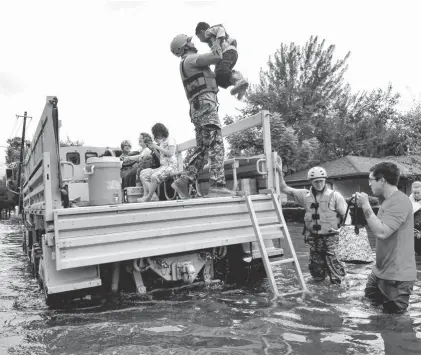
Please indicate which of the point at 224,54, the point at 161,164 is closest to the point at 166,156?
the point at 161,164

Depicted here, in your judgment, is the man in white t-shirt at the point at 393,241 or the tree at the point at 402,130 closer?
the man in white t-shirt at the point at 393,241

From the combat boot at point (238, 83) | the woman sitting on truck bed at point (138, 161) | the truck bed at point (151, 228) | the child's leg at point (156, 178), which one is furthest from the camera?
the woman sitting on truck bed at point (138, 161)

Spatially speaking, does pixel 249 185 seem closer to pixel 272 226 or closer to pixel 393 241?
pixel 272 226

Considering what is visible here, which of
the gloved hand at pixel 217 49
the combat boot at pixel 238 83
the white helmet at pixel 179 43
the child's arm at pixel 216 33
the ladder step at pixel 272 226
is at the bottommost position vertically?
the ladder step at pixel 272 226

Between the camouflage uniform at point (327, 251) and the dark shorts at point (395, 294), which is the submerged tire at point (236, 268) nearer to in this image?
the camouflage uniform at point (327, 251)

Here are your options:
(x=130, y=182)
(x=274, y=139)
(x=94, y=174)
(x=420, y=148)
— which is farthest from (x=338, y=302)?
(x=274, y=139)

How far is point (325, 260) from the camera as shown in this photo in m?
5.49

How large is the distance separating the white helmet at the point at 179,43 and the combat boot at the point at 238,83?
0.66 meters

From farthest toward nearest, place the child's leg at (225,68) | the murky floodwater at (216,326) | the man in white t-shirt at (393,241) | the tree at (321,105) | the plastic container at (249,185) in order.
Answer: the tree at (321,105)
the plastic container at (249,185)
the child's leg at (225,68)
the man in white t-shirt at (393,241)
the murky floodwater at (216,326)

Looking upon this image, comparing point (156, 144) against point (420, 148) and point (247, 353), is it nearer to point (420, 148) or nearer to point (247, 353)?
point (247, 353)

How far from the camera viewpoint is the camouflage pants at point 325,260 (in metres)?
5.45

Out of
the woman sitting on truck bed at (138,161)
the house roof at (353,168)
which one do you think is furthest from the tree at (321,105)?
the woman sitting on truck bed at (138,161)

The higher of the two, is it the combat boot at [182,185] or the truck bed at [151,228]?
the combat boot at [182,185]

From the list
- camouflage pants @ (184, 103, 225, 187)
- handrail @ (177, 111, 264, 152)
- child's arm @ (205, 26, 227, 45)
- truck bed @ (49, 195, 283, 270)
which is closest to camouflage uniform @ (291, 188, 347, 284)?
truck bed @ (49, 195, 283, 270)
